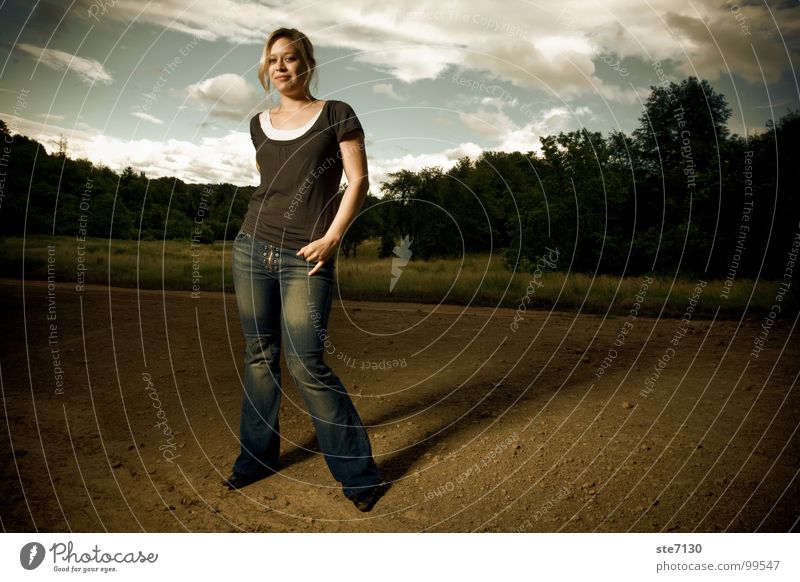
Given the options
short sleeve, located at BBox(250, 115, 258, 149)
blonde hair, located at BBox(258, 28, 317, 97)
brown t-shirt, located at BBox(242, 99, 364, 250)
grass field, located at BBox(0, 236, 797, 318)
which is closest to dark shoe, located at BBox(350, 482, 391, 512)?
brown t-shirt, located at BBox(242, 99, 364, 250)

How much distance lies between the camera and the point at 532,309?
9.28 meters

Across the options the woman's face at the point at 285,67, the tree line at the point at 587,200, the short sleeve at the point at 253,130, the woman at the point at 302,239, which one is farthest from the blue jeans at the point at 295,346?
the tree line at the point at 587,200

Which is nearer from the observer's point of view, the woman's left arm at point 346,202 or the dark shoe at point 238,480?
the woman's left arm at point 346,202

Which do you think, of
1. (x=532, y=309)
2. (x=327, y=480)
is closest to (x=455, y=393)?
(x=327, y=480)

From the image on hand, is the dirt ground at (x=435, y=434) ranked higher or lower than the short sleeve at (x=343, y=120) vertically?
lower

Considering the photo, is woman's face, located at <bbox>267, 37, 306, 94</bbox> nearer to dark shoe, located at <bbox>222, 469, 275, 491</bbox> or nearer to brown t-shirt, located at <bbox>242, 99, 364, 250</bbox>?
brown t-shirt, located at <bbox>242, 99, 364, 250</bbox>

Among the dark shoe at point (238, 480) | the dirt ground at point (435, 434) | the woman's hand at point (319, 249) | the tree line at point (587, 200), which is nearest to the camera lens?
the woman's hand at point (319, 249)

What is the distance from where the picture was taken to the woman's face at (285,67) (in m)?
3.03

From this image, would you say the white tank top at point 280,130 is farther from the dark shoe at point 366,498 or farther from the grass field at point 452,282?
the grass field at point 452,282

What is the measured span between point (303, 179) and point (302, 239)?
0.30 metres

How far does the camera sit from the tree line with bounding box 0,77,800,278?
29.5 feet

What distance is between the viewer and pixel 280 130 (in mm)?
3051

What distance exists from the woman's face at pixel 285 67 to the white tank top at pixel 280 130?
179mm

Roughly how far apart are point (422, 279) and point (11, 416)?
748 cm
